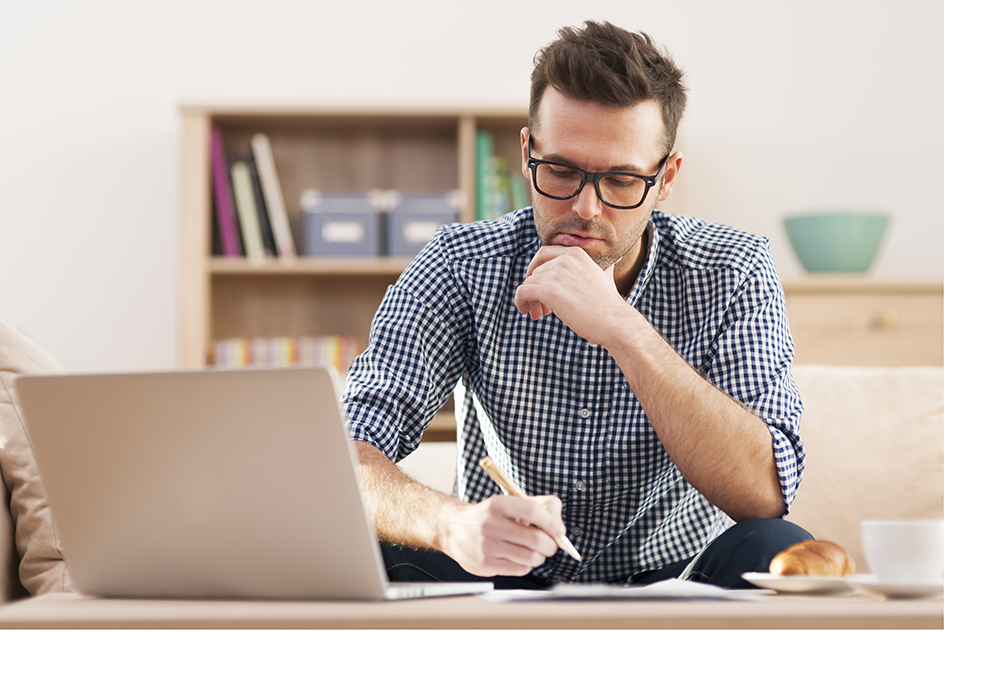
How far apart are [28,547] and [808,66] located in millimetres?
2747

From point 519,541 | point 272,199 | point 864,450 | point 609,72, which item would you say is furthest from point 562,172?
point 272,199

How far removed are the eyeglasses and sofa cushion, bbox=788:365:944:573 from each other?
73 centimetres

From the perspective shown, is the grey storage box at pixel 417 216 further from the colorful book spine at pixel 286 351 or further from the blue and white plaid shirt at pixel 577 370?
the blue and white plaid shirt at pixel 577 370

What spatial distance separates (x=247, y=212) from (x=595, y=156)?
1.69m

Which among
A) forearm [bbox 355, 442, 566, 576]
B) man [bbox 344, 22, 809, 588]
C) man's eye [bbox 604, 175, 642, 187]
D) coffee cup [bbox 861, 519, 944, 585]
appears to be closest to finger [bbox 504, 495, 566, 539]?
forearm [bbox 355, 442, 566, 576]

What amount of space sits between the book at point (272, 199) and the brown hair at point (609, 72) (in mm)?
1500

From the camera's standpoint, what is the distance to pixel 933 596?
603mm

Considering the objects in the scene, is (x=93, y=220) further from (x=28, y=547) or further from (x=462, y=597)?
(x=462, y=597)

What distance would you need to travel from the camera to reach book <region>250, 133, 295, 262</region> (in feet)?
8.76

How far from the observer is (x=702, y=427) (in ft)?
3.53

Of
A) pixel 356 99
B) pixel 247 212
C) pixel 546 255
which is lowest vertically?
Answer: pixel 546 255

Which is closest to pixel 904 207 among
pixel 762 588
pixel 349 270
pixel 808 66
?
pixel 808 66

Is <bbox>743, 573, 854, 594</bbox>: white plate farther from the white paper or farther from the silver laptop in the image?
the silver laptop

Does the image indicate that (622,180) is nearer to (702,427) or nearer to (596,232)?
(596,232)
